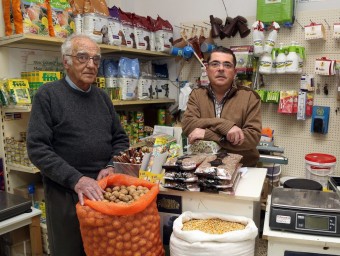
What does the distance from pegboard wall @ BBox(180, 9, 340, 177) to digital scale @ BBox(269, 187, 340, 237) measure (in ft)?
6.50

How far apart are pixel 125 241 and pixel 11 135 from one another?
5.74ft

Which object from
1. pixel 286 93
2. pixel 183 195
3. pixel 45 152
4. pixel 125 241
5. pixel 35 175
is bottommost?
pixel 35 175

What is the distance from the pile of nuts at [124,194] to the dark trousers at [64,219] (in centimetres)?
41

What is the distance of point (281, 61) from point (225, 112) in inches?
51.7

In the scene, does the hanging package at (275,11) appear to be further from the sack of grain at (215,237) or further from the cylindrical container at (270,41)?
the sack of grain at (215,237)

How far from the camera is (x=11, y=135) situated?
2.51 metres

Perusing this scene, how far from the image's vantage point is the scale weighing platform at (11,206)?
204 cm

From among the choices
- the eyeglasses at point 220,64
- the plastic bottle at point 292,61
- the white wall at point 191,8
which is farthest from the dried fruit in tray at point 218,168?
the white wall at point 191,8

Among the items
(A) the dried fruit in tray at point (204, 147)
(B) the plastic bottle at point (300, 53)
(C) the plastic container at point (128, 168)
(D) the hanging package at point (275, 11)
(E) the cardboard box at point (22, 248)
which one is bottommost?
(E) the cardboard box at point (22, 248)

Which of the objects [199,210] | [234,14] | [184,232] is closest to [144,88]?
[234,14]

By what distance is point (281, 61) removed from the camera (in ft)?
9.66

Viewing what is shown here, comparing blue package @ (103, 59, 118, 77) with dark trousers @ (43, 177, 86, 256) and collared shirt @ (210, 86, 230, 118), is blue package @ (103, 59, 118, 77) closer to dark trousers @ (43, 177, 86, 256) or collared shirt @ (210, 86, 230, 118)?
collared shirt @ (210, 86, 230, 118)

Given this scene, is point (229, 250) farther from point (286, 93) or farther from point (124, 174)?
point (286, 93)

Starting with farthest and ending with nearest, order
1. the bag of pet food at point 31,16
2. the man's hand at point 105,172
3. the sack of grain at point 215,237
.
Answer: the bag of pet food at point 31,16 < the man's hand at point 105,172 < the sack of grain at point 215,237
